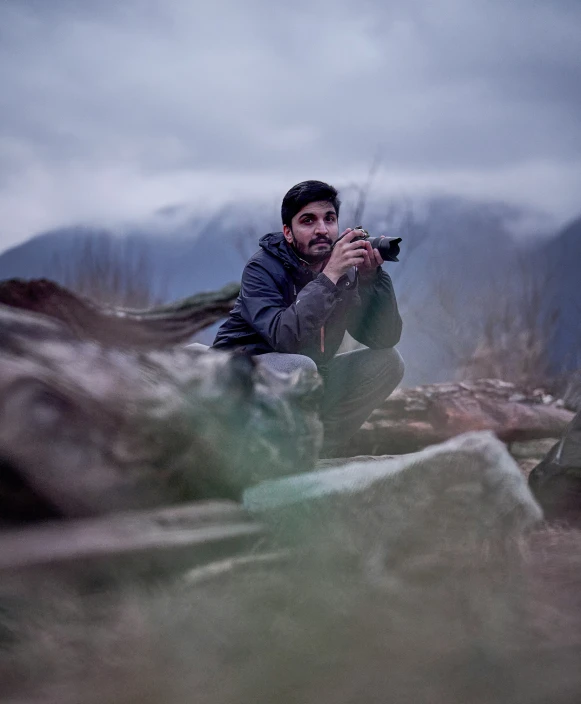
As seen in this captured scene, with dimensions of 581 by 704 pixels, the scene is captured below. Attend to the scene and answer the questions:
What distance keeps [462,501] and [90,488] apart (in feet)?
3.29

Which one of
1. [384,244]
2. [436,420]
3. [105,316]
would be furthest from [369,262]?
[436,420]

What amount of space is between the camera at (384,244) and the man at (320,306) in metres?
0.02

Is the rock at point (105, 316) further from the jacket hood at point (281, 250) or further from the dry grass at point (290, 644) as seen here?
the jacket hood at point (281, 250)

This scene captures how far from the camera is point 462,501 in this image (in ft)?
6.69

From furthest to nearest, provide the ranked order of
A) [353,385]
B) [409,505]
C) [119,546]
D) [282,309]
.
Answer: [353,385] < [282,309] < [409,505] < [119,546]

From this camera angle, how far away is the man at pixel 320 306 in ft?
8.34

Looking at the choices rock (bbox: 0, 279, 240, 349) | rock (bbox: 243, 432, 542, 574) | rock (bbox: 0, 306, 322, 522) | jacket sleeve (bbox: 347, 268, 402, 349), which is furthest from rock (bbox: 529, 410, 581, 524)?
rock (bbox: 0, 279, 240, 349)

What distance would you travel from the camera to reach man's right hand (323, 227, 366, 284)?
2553mm

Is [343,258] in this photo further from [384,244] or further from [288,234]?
[288,234]

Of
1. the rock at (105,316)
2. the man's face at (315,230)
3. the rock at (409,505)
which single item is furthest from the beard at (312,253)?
the rock at (409,505)

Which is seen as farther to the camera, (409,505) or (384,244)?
(384,244)

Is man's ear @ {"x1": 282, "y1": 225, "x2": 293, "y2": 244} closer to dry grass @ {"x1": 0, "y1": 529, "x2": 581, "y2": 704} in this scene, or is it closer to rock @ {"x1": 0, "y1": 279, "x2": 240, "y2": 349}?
rock @ {"x1": 0, "y1": 279, "x2": 240, "y2": 349}

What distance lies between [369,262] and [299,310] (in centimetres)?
33

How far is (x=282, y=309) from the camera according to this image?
8.66ft
